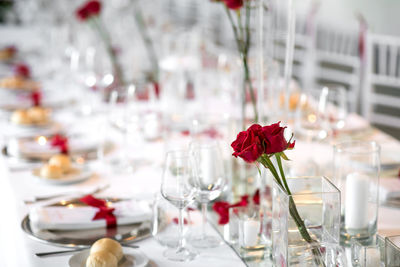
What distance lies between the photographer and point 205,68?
313cm

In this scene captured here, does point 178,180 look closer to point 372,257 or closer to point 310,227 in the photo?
point 310,227

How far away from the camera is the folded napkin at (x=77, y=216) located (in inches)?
53.2

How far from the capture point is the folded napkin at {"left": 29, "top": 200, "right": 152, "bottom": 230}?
1353 mm

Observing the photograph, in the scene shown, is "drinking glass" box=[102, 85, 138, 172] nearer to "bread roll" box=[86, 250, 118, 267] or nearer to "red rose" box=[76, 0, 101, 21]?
"bread roll" box=[86, 250, 118, 267]

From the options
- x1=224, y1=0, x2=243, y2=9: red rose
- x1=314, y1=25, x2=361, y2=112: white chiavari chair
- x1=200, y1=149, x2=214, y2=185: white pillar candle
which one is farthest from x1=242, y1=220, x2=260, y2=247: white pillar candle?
x1=314, y1=25, x2=361, y2=112: white chiavari chair

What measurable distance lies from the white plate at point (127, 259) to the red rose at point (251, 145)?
1.09 feet

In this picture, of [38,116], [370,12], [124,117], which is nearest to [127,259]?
[124,117]

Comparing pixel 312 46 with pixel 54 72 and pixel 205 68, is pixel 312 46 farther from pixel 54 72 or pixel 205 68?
pixel 54 72

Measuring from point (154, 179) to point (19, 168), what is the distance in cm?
44

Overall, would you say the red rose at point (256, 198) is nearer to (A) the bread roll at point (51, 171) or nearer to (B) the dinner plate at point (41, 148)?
(A) the bread roll at point (51, 171)

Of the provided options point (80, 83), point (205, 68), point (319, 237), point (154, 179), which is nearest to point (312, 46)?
point (205, 68)

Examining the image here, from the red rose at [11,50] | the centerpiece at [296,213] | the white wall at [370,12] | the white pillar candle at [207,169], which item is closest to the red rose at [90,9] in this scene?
the red rose at [11,50]

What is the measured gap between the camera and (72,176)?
1.76 metres

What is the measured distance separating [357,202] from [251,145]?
414mm
